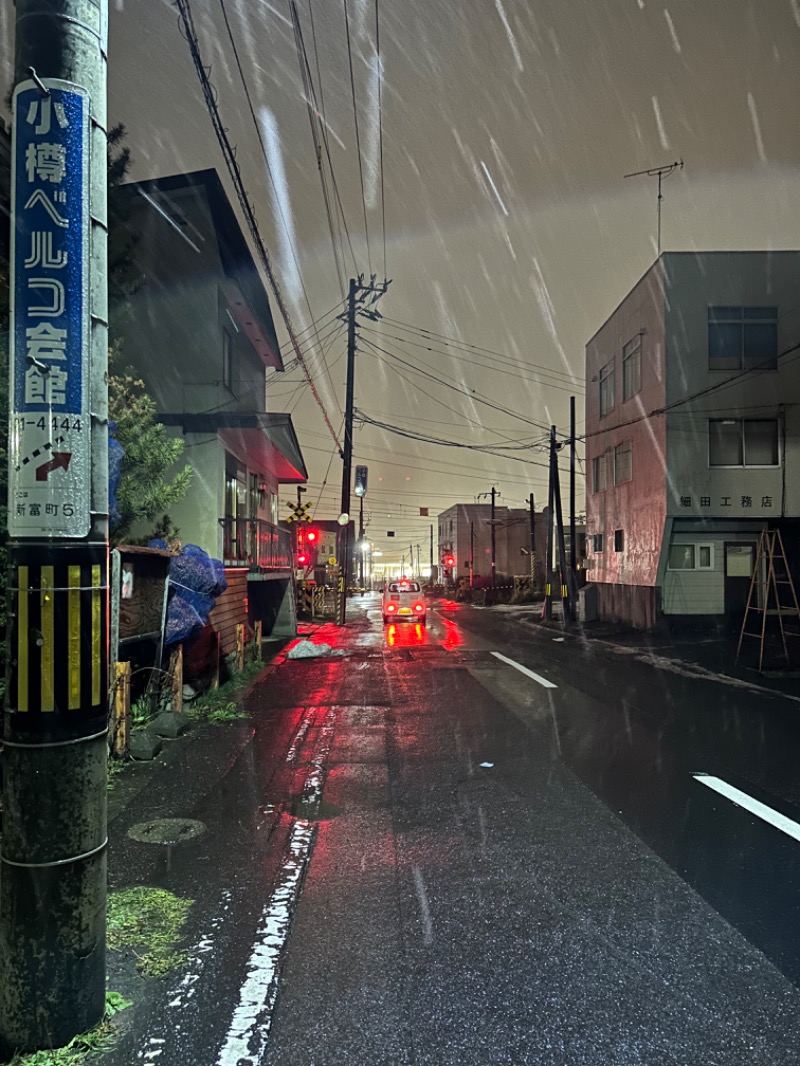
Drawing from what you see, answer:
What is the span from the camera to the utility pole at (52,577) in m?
2.70

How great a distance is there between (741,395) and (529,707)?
16750 millimetres

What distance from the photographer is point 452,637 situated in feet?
77.6

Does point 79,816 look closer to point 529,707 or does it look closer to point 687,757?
point 687,757

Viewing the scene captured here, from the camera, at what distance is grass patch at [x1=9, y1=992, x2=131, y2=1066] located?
268 cm

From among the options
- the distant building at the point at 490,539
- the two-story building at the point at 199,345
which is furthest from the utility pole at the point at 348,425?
the distant building at the point at 490,539

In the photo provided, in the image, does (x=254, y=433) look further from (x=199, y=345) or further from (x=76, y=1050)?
(x=76, y=1050)

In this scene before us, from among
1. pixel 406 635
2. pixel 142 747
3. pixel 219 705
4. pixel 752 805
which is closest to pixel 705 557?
pixel 406 635

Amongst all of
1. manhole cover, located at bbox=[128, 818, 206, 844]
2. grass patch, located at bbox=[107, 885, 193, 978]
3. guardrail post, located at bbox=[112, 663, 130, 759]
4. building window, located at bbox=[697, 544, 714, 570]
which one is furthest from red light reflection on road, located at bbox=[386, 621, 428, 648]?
grass patch, located at bbox=[107, 885, 193, 978]

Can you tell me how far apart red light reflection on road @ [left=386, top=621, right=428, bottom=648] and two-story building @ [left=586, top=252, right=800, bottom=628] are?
315 inches

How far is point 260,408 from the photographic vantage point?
26.0 metres

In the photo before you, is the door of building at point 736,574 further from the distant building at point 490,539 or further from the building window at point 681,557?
the distant building at point 490,539

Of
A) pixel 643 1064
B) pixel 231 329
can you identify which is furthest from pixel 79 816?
pixel 231 329

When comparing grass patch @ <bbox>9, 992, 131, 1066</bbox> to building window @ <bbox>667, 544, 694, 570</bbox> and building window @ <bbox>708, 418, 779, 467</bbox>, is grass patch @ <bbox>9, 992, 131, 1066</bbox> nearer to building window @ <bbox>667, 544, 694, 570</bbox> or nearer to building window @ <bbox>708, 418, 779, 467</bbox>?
building window @ <bbox>667, 544, 694, 570</bbox>

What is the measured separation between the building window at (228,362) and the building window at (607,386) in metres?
16.1
